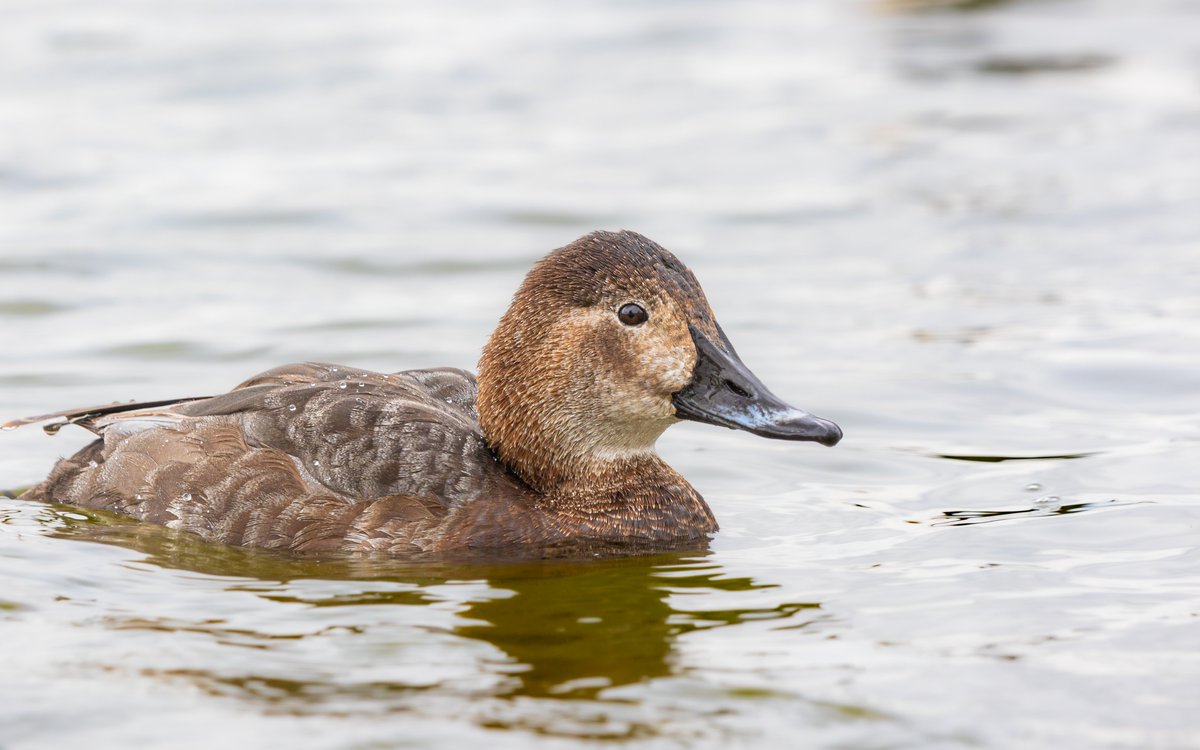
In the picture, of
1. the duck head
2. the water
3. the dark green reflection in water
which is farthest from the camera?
the duck head

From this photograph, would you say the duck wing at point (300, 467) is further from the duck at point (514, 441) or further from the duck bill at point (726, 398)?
the duck bill at point (726, 398)

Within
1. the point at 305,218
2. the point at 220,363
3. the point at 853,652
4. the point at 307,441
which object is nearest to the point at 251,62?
the point at 305,218

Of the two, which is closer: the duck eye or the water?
the water

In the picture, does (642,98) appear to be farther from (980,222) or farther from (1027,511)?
(1027,511)

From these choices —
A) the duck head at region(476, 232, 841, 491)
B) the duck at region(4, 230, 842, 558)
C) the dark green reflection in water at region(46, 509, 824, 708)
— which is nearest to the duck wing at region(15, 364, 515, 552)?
the duck at region(4, 230, 842, 558)

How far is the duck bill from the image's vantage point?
7.11 meters

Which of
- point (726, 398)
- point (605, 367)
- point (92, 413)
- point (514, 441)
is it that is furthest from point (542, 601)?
point (92, 413)

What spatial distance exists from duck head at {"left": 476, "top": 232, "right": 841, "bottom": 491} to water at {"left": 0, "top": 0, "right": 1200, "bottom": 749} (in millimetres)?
569

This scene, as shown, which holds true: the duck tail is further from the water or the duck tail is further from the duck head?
the duck head

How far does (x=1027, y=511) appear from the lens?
7.84m

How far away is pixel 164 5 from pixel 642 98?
732 cm

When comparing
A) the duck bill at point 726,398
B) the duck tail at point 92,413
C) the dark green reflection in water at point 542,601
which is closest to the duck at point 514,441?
the duck bill at point 726,398

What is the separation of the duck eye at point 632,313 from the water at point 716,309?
987mm

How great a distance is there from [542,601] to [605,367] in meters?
1.08
